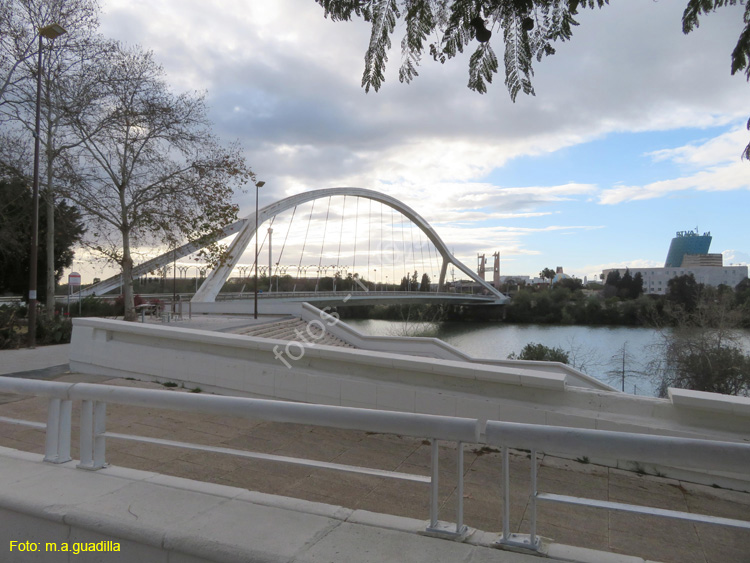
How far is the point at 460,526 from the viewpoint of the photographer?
97.6 inches

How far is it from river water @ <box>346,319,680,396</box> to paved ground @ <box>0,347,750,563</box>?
1853 centimetres

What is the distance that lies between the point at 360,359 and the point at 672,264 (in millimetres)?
56327

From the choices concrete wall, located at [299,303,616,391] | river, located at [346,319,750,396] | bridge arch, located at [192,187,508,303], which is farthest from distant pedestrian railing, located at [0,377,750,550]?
river, located at [346,319,750,396]

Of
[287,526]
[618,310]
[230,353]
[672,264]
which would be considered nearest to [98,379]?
[230,353]

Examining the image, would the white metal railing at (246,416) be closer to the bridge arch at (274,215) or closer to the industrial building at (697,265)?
the bridge arch at (274,215)

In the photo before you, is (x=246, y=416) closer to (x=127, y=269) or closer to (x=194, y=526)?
(x=194, y=526)

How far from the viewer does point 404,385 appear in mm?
7086

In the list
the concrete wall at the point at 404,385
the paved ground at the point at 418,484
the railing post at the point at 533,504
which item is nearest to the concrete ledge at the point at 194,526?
the railing post at the point at 533,504

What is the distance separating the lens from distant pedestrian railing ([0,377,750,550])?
2059 mm

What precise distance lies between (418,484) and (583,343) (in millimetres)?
32853

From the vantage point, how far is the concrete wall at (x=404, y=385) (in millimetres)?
5996

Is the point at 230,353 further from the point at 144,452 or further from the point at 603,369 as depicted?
the point at 603,369

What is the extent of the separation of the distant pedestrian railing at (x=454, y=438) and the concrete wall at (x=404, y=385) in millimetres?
4023

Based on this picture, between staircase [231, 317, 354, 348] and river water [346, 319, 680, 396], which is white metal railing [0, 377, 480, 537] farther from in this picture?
river water [346, 319, 680, 396]
